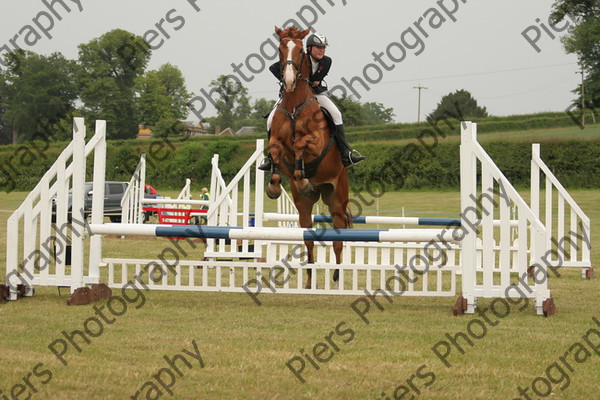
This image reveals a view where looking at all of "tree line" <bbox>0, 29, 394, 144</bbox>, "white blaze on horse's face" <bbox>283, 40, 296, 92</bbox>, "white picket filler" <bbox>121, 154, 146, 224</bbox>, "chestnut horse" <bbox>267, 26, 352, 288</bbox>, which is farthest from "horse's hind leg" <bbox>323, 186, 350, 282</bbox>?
"tree line" <bbox>0, 29, 394, 144</bbox>

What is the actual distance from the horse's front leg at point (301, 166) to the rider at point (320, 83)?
0.28m

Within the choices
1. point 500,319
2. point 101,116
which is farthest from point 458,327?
point 101,116

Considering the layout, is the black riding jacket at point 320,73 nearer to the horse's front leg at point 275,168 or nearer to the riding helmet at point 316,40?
the riding helmet at point 316,40

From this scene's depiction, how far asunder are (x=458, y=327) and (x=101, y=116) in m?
49.0

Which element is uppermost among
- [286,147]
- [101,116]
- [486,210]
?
[101,116]

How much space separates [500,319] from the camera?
5.21 meters

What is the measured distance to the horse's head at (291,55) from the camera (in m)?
5.98

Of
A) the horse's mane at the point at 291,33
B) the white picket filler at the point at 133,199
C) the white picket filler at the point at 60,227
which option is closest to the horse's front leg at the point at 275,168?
the horse's mane at the point at 291,33

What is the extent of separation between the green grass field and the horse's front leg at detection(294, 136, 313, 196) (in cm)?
104

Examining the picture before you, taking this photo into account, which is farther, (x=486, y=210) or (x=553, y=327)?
(x=486, y=210)

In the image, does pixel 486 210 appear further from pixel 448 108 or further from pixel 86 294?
pixel 448 108

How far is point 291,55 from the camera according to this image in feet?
19.8

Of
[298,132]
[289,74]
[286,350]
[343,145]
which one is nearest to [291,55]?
[289,74]

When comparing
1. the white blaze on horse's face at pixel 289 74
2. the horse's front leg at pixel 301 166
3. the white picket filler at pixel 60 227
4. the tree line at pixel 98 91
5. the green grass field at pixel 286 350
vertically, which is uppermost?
the tree line at pixel 98 91
